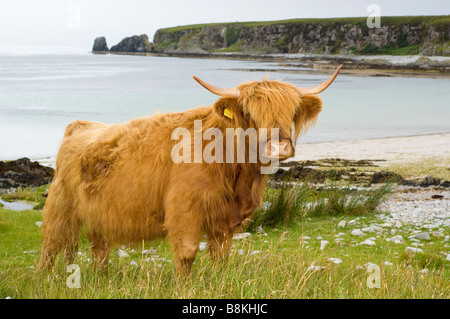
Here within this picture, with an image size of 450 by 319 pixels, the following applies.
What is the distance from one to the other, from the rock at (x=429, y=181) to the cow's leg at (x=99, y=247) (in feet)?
27.2

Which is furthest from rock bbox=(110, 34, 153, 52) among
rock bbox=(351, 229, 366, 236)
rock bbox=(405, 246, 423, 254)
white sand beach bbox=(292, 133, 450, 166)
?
rock bbox=(405, 246, 423, 254)

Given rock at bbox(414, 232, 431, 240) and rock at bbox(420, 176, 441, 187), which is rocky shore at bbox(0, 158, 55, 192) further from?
rock at bbox(420, 176, 441, 187)

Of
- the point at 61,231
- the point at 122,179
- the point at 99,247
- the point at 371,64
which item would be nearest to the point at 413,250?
the point at 99,247

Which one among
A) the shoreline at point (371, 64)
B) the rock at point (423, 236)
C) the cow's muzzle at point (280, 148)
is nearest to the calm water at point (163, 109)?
the rock at point (423, 236)

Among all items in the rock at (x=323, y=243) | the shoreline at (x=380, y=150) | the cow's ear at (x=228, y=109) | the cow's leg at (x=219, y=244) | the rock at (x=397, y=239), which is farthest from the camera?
the shoreline at (x=380, y=150)

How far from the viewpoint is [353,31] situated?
99.7 meters

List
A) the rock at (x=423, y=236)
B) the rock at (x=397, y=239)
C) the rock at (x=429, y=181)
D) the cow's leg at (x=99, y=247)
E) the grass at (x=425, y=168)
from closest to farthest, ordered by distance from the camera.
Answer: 1. the cow's leg at (x=99, y=247)
2. the rock at (x=397, y=239)
3. the rock at (x=423, y=236)
4. the rock at (x=429, y=181)
5. the grass at (x=425, y=168)

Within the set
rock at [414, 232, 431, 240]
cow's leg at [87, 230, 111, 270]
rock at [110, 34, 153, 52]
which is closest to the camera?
cow's leg at [87, 230, 111, 270]

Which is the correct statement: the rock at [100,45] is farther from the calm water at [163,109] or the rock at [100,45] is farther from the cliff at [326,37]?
the calm water at [163,109]

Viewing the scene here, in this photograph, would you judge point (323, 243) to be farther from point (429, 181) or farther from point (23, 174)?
point (23, 174)

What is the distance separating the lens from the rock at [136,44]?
471ft

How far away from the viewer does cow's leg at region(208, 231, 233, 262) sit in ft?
12.1

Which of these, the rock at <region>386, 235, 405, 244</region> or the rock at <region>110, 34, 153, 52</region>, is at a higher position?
the rock at <region>110, 34, 153, 52</region>

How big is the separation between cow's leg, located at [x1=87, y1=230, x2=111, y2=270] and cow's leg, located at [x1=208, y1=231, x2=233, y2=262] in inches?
43.4
